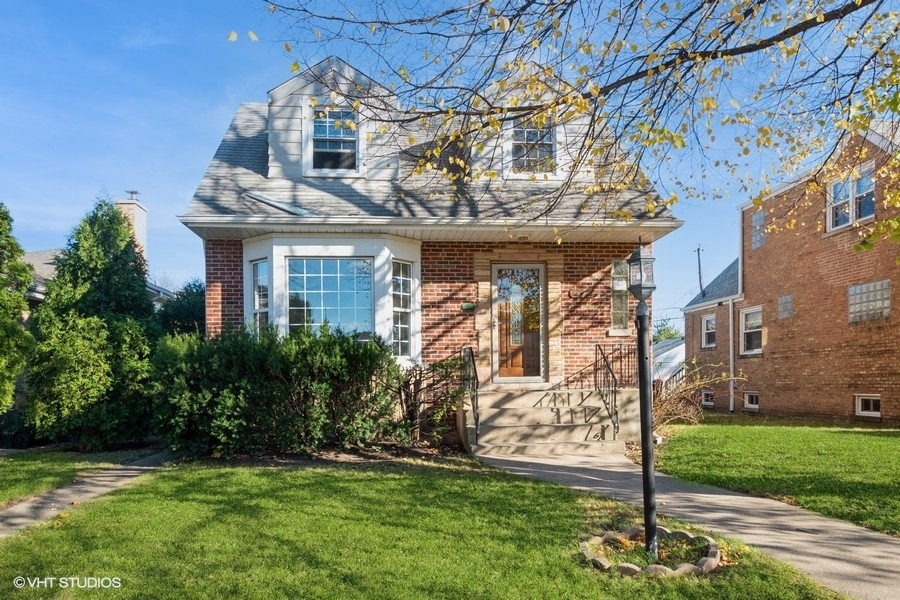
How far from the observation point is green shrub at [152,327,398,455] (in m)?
8.45

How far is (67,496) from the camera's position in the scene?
6.64m

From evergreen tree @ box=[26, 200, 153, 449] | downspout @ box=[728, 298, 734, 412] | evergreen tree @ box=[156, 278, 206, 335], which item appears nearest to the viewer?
evergreen tree @ box=[26, 200, 153, 449]

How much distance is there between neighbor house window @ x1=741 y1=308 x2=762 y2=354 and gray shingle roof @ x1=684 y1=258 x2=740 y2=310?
2.94ft

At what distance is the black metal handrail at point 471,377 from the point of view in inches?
369

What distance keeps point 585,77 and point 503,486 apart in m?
4.26

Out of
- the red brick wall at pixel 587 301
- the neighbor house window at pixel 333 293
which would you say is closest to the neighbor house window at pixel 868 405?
the red brick wall at pixel 587 301

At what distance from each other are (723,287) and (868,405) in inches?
281

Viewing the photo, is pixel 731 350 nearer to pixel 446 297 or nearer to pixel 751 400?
pixel 751 400

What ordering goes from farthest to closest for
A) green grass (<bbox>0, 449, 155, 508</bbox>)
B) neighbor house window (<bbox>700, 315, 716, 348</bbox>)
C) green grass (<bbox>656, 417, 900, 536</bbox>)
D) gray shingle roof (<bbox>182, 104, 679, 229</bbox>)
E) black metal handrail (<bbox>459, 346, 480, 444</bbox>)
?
1. neighbor house window (<bbox>700, 315, 716, 348</bbox>)
2. gray shingle roof (<bbox>182, 104, 679, 229</bbox>)
3. black metal handrail (<bbox>459, 346, 480, 444</bbox>)
4. green grass (<bbox>0, 449, 155, 508</bbox>)
5. green grass (<bbox>656, 417, 900, 536</bbox>)

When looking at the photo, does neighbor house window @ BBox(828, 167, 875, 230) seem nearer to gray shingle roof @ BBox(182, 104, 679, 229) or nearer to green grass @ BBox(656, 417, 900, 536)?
green grass @ BBox(656, 417, 900, 536)

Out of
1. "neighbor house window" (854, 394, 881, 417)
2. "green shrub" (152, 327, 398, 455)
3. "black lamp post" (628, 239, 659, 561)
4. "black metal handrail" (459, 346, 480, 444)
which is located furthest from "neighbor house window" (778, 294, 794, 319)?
"black lamp post" (628, 239, 659, 561)

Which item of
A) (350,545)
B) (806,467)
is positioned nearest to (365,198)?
(350,545)

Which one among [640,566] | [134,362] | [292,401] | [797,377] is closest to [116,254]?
[134,362]

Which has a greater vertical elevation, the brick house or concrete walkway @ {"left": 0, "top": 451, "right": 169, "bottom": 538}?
the brick house
